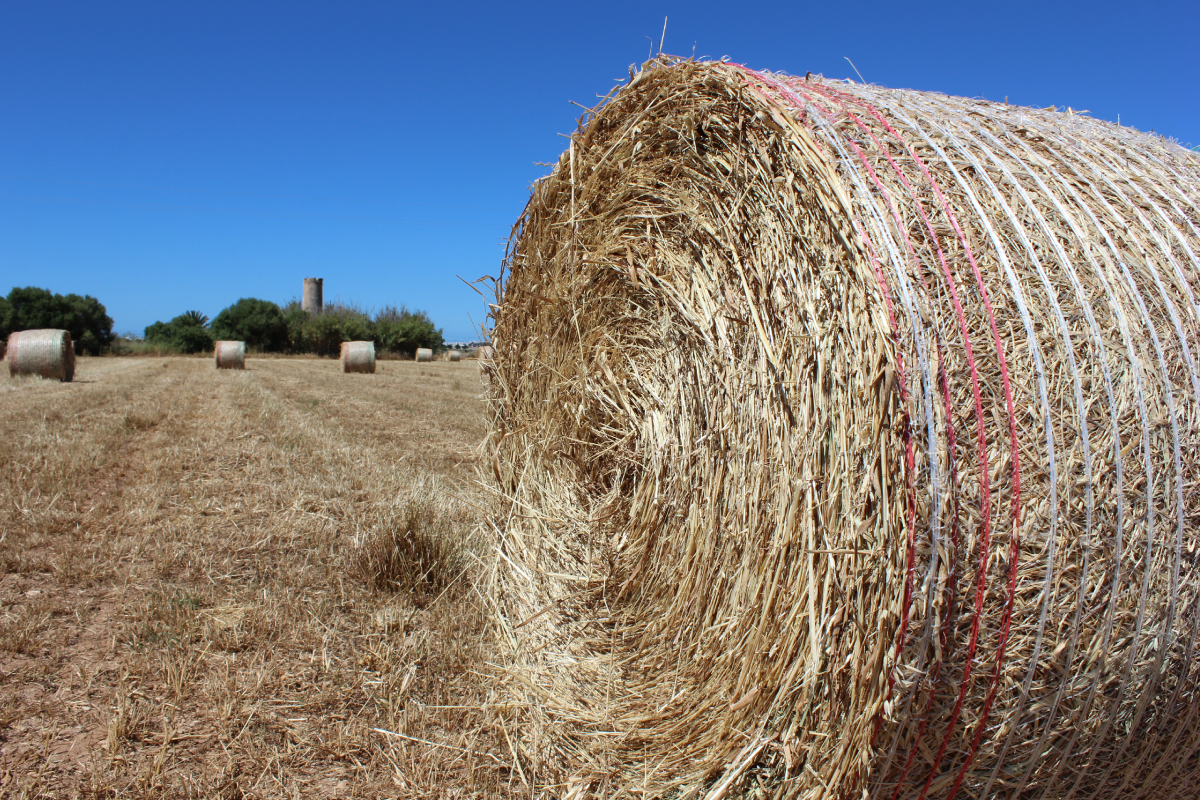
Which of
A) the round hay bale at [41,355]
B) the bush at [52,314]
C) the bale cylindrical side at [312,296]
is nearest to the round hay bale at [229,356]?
the round hay bale at [41,355]

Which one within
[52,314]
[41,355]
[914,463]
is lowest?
[914,463]

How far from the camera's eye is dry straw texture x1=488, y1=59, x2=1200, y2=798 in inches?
60.2

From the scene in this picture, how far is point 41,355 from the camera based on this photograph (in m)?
14.7

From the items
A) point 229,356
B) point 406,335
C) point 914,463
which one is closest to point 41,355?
point 229,356

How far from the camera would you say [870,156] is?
1.83 metres

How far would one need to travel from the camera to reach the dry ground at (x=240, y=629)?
2.27m

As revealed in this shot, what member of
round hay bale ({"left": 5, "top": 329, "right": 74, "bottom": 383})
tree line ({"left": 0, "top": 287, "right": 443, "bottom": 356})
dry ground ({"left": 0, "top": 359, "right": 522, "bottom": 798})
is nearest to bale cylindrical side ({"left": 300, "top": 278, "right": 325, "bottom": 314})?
tree line ({"left": 0, "top": 287, "right": 443, "bottom": 356})

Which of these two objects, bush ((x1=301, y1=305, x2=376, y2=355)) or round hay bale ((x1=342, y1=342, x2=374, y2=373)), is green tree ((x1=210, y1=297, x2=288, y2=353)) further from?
round hay bale ((x1=342, y1=342, x2=374, y2=373))

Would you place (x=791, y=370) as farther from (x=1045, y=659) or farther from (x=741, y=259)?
(x=1045, y=659)

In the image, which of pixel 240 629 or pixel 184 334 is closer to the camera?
pixel 240 629

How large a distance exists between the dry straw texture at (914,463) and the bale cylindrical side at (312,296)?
175ft

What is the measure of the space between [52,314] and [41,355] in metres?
30.9

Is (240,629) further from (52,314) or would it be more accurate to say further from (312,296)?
(312,296)

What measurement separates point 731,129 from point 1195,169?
4.47 feet
